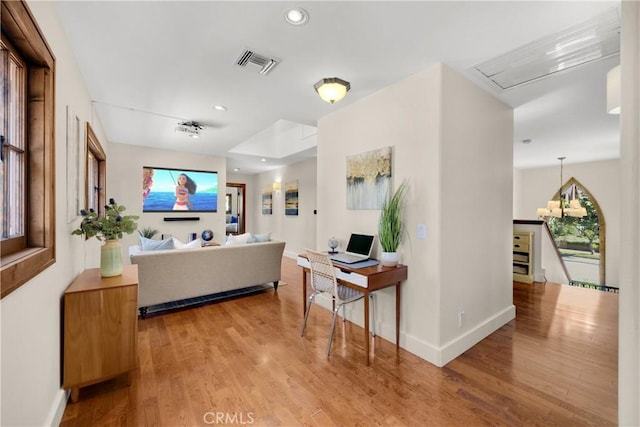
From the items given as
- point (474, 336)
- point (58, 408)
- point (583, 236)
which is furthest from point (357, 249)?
point (583, 236)

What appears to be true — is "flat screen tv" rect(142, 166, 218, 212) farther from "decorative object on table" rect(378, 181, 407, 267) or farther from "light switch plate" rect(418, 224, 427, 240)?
"light switch plate" rect(418, 224, 427, 240)

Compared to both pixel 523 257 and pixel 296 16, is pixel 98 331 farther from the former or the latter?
pixel 523 257

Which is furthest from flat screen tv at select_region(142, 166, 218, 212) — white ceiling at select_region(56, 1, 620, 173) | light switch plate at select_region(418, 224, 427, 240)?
light switch plate at select_region(418, 224, 427, 240)

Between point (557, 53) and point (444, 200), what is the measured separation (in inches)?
54.7

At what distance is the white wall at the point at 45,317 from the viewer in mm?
1110

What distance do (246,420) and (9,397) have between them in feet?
3.67

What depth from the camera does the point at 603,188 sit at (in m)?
6.39

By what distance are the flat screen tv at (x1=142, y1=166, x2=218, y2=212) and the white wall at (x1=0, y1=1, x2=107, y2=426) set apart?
12.0ft

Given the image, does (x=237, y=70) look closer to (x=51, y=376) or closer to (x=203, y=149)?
(x=51, y=376)

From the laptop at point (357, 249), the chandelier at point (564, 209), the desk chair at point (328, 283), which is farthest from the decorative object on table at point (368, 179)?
the chandelier at point (564, 209)

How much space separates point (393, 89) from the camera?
2.63m

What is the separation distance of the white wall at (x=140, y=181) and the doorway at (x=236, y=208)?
2.37 metres

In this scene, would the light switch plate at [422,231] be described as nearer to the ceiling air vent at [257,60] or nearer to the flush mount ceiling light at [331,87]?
the flush mount ceiling light at [331,87]

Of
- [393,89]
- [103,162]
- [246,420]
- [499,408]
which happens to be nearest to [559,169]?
[393,89]
